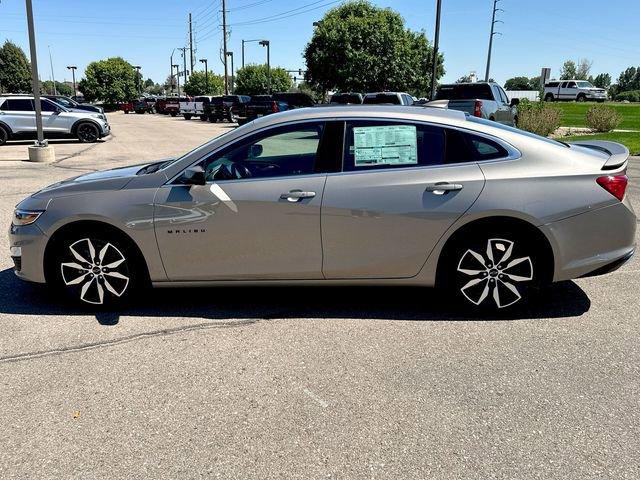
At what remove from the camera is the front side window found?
4.07 metres

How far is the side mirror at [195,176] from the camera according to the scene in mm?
3934

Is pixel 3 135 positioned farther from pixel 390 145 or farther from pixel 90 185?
pixel 390 145

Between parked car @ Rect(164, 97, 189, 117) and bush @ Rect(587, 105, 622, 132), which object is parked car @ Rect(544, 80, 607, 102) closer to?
bush @ Rect(587, 105, 622, 132)

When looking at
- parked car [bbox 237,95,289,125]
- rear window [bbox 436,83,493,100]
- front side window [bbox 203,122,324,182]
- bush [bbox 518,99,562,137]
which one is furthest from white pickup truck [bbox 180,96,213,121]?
front side window [bbox 203,122,324,182]

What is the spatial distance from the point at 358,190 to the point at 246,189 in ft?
2.74

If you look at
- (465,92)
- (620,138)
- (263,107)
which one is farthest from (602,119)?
(263,107)

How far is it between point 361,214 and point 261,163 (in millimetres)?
981

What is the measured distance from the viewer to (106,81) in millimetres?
79875

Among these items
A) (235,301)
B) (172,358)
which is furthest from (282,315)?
(172,358)

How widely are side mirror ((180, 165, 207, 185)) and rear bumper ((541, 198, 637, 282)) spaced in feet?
8.30

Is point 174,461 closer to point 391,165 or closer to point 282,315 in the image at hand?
point 282,315

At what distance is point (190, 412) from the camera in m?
2.97

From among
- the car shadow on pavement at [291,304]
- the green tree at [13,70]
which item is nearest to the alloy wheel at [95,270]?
the car shadow on pavement at [291,304]

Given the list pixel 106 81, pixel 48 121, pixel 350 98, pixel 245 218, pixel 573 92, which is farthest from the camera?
pixel 106 81
